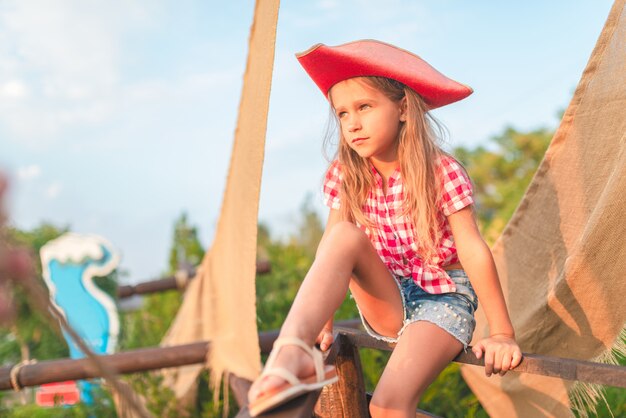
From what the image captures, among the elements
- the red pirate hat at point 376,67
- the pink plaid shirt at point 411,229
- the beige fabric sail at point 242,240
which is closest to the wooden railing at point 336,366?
the beige fabric sail at point 242,240

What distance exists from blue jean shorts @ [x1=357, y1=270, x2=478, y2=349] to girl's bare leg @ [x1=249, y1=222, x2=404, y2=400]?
0.05 metres

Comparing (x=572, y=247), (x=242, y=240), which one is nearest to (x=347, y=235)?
(x=242, y=240)

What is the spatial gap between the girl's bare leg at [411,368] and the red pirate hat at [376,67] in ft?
1.98

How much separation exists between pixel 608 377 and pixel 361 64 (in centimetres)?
93

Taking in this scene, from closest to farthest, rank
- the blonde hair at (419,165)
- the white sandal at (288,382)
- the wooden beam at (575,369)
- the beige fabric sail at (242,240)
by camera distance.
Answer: the white sandal at (288,382) → the wooden beam at (575,369) → the blonde hair at (419,165) → the beige fabric sail at (242,240)

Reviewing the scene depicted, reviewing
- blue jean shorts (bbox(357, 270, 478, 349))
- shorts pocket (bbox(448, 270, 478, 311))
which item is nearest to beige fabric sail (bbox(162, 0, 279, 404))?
blue jean shorts (bbox(357, 270, 478, 349))

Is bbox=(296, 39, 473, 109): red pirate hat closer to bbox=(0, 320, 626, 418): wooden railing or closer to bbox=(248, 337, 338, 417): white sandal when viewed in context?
bbox=(0, 320, 626, 418): wooden railing

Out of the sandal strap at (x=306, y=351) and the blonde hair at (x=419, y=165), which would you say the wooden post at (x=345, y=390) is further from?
the sandal strap at (x=306, y=351)

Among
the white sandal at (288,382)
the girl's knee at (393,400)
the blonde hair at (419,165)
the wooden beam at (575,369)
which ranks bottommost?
the girl's knee at (393,400)

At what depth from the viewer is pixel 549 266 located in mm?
2293

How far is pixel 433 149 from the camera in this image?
1.83m

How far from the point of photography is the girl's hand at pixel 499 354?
1385 mm

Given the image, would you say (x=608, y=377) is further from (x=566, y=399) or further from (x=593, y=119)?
(x=593, y=119)

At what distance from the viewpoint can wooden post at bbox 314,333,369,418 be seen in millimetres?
1734
